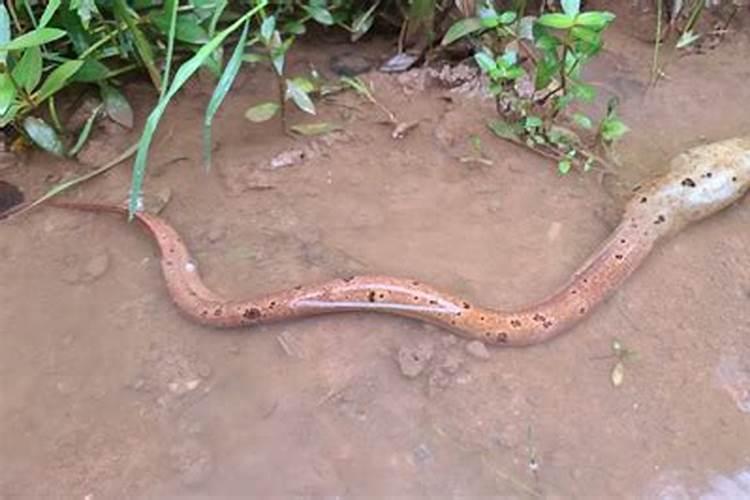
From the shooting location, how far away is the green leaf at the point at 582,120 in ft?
11.1

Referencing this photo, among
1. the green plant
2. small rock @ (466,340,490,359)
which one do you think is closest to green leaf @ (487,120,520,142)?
the green plant

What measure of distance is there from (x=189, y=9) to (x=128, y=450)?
1.57 meters

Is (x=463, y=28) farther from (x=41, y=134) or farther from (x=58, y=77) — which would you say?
(x=41, y=134)

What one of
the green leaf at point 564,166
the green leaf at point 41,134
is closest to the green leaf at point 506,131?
the green leaf at point 564,166

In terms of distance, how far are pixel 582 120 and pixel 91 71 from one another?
1.76 m

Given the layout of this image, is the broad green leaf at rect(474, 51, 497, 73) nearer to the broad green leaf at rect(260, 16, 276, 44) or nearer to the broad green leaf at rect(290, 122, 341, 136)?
the broad green leaf at rect(290, 122, 341, 136)

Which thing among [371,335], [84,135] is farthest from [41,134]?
[371,335]

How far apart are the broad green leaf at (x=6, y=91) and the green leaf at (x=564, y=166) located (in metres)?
1.87

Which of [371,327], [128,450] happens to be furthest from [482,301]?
[128,450]

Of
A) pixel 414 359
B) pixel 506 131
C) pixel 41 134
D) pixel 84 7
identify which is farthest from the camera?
pixel 506 131

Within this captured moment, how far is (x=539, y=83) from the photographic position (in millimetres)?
3264

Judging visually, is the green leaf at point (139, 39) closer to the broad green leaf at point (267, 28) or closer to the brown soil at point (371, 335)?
the brown soil at point (371, 335)

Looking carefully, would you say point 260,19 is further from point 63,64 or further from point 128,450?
point 128,450

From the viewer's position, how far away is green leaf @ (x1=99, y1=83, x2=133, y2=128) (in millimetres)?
3533
